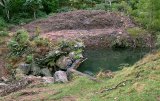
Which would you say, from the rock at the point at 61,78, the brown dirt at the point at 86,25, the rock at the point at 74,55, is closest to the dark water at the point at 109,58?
the rock at the point at 74,55

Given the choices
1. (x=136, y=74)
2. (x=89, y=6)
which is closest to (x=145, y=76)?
(x=136, y=74)

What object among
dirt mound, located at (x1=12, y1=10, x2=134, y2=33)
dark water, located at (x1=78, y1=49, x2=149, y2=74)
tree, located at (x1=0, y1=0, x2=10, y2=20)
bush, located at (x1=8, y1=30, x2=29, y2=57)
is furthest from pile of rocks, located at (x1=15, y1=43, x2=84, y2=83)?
tree, located at (x1=0, y1=0, x2=10, y2=20)

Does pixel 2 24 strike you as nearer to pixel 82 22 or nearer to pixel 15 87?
pixel 82 22

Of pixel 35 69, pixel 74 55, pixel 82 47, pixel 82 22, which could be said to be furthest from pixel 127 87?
pixel 82 22

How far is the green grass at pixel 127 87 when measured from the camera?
476 inches

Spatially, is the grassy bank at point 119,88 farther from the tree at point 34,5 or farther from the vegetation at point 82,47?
the tree at point 34,5

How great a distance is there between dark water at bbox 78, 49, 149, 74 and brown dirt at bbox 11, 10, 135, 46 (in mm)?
1713

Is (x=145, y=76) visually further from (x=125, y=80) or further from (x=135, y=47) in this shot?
(x=135, y=47)

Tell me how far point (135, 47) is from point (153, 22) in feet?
23.5

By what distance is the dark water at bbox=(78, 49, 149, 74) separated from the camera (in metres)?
23.3

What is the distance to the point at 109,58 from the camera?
25.7 m

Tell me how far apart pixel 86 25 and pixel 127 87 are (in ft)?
62.2

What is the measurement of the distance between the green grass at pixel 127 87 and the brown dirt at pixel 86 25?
13728 millimetres

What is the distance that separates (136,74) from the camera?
14.1 m
